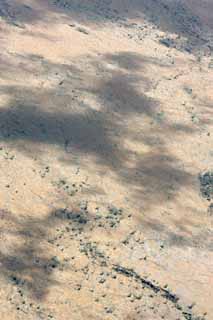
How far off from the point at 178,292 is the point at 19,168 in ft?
29.8

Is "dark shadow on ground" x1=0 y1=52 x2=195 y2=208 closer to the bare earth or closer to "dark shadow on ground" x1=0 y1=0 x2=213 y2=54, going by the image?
the bare earth

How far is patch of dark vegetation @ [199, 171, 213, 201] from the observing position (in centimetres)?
2430

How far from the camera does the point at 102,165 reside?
24.4 m

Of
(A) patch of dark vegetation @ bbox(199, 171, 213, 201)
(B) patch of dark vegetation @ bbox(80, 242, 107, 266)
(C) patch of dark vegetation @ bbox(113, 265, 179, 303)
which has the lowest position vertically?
(B) patch of dark vegetation @ bbox(80, 242, 107, 266)

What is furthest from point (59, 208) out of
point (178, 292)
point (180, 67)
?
point (180, 67)

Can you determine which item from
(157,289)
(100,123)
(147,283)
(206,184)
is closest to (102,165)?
(100,123)

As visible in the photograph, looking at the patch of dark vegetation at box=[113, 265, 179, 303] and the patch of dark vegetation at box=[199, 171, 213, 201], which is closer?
the patch of dark vegetation at box=[113, 265, 179, 303]

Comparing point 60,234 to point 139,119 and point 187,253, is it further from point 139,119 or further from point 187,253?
point 139,119

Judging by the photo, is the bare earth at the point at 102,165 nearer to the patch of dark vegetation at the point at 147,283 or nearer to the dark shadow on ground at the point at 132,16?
the patch of dark vegetation at the point at 147,283

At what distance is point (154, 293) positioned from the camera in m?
18.4

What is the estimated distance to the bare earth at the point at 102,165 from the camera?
18.1m

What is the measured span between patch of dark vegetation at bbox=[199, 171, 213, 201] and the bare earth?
8cm

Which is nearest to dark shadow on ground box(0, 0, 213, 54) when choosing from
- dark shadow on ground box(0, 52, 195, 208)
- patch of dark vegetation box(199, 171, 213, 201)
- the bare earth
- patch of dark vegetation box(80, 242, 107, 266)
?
the bare earth

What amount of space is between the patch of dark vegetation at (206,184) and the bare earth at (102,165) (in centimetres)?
8
